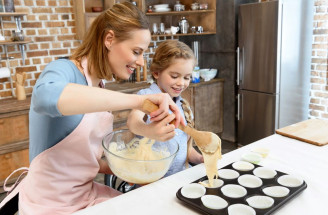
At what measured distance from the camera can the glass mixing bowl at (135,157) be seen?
1.09 meters

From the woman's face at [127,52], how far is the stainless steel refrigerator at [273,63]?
7.51 ft

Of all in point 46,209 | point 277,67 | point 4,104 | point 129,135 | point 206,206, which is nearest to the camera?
point 206,206

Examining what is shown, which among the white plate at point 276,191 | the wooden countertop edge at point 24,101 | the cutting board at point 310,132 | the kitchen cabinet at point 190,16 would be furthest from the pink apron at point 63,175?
the kitchen cabinet at point 190,16

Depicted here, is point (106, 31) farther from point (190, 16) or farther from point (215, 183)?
point (190, 16)

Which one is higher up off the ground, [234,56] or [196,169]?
[234,56]

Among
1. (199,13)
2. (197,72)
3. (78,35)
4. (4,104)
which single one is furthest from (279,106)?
(4,104)

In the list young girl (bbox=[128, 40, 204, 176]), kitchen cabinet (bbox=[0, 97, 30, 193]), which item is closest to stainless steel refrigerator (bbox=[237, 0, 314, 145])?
young girl (bbox=[128, 40, 204, 176])

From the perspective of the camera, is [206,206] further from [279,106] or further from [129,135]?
[279,106]

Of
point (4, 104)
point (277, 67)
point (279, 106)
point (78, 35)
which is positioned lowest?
point (279, 106)

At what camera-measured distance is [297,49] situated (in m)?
3.39

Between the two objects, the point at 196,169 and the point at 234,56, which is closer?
the point at 196,169

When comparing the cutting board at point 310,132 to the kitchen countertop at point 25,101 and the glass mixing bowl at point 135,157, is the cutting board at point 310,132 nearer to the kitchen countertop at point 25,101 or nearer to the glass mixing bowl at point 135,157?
the glass mixing bowl at point 135,157

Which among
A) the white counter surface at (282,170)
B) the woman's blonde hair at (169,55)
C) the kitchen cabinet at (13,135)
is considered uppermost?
the woman's blonde hair at (169,55)

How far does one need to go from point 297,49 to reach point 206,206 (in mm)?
2901
